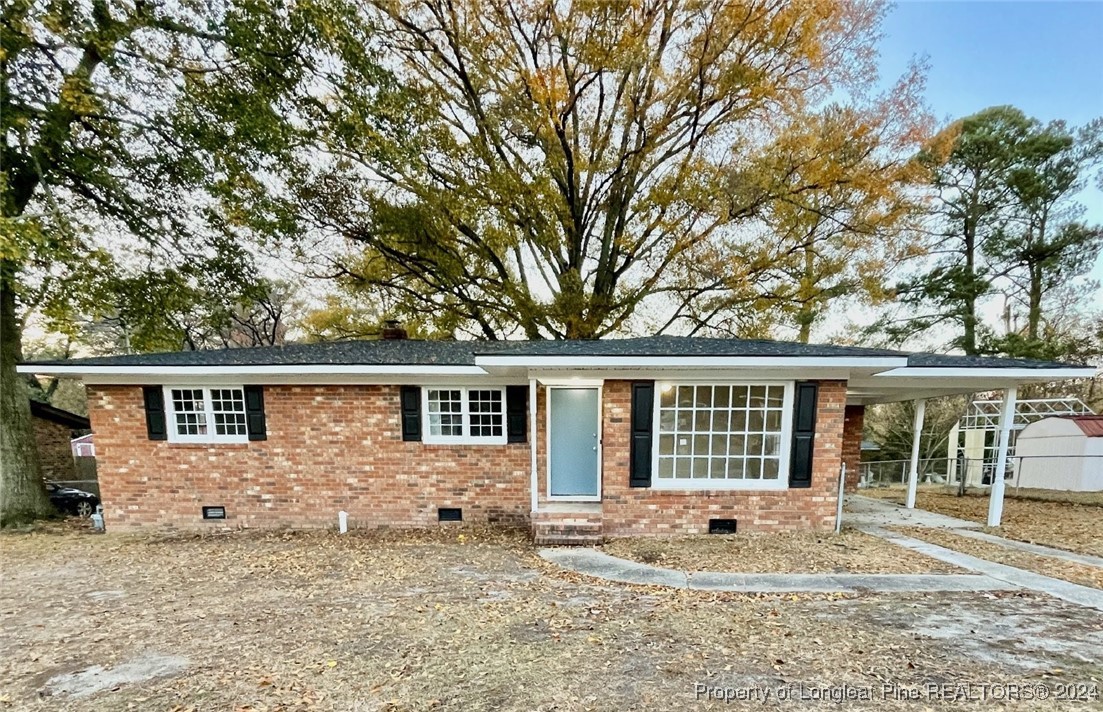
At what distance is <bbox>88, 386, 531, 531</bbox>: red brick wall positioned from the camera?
7.12 meters

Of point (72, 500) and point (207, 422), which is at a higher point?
point (207, 422)

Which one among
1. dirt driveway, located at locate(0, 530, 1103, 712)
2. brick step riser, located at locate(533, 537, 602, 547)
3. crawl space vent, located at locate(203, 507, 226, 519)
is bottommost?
crawl space vent, located at locate(203, 507, 226, 519)

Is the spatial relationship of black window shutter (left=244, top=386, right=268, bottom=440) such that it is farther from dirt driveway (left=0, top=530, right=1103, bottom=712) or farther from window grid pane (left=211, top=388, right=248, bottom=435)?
dirt driveway (left=0, top=530, right=1103, bottom=712)

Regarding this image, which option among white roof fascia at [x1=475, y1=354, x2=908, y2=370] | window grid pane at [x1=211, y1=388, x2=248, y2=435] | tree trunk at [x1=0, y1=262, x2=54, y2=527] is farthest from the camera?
tree trunk at [x1=0, y1=262, x2=54, y2=527]

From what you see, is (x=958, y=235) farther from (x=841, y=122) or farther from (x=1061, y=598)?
(x=1061, y=598)

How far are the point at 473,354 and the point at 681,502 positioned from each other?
3.74 meters

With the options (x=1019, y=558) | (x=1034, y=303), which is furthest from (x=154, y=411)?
(x=1034, y=303)

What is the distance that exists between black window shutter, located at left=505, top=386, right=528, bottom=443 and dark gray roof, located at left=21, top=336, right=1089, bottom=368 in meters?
0.74

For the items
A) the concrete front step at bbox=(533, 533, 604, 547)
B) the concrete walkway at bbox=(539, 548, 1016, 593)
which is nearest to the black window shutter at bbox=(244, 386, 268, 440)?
the concrete front step at bbox=(533, 533, 604, 547)

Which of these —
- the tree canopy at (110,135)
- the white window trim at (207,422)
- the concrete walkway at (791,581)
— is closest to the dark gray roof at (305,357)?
the white window trim at (207,422)

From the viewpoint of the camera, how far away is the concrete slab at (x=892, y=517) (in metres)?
7.27

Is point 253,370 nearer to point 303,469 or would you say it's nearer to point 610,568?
point 303,469

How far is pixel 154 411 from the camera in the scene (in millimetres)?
7043

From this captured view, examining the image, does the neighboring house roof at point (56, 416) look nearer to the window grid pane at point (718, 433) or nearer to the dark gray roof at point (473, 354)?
the dark gray roof at point (473, 354)
